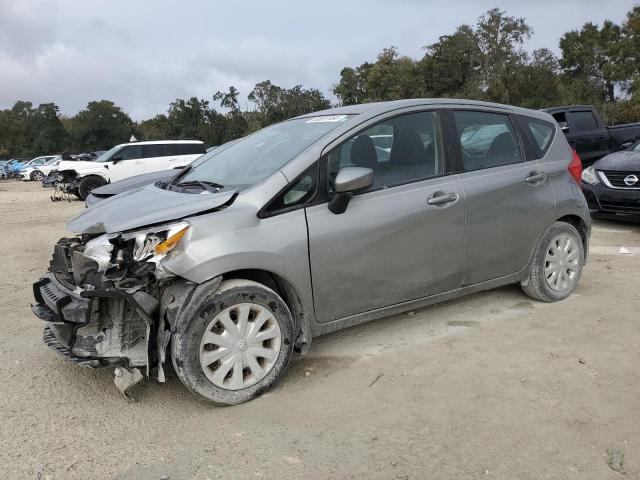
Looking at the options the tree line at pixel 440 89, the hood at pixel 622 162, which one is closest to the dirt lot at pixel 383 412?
the hood at pixel 622 162

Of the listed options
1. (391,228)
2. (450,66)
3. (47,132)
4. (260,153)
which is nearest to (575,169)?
(391,228)

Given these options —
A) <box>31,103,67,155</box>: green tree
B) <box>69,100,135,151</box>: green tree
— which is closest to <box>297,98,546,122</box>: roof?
<box>69,100,135,151</box>: green tree

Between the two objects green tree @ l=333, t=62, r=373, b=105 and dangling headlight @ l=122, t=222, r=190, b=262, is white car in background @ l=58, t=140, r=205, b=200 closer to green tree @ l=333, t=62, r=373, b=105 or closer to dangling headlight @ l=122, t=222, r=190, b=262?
dangling headlight @ l=122, t=222, r=190, b=262

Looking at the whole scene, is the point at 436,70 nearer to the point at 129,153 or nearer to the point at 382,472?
the point at 129,153

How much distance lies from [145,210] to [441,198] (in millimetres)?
2035

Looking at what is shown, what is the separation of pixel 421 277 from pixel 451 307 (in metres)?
1.07

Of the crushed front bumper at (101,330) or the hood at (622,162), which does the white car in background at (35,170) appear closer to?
the hood at (622,162)

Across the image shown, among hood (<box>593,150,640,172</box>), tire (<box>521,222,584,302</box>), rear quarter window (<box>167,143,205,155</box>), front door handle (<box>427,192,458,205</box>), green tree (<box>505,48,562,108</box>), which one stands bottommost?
tire (<box>521,222,584,302</box>)

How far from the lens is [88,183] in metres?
16.9

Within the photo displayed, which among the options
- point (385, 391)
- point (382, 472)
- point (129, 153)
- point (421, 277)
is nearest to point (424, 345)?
point (421, 277)

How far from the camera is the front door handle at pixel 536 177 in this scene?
15.1 ft

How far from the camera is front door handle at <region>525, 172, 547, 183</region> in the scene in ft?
15.1

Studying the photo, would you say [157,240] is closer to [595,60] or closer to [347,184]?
[347,184]

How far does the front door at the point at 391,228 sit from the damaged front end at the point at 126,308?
895 mm
